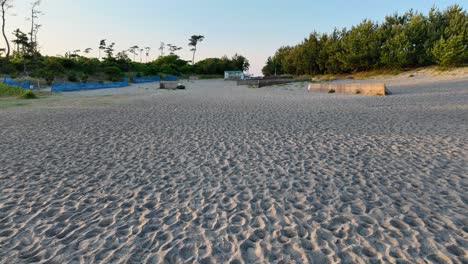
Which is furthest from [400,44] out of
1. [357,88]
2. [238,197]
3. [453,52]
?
[238,197]

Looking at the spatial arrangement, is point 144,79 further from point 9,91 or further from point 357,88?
point 357,88

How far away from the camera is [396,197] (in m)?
4.23

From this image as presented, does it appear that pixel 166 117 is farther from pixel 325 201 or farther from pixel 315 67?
pixel 315 67

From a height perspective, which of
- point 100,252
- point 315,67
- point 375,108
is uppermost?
point 315,67

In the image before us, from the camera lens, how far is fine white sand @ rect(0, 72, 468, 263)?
3045 mm

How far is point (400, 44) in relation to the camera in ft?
140

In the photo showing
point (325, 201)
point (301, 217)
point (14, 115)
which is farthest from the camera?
point (14, 115)

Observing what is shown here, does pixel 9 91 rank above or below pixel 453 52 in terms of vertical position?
below

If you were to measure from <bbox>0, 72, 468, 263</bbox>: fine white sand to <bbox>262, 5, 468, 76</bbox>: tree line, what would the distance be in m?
37.1

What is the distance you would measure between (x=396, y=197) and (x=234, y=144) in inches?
167

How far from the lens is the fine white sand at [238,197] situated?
3.04 m

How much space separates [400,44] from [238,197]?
158ft

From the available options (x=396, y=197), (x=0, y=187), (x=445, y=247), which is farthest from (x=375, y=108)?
(x=0, y=187)

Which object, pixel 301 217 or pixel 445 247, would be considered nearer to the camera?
pixel 445 247
